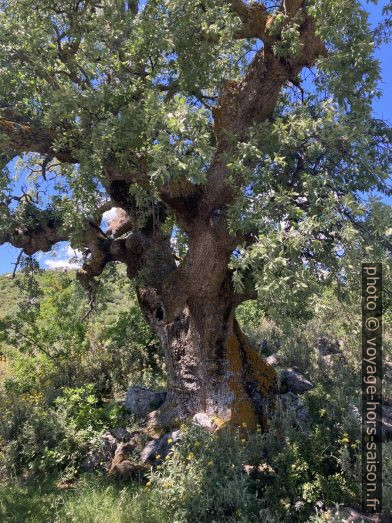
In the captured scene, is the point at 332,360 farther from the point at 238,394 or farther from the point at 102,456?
the point at 102,456

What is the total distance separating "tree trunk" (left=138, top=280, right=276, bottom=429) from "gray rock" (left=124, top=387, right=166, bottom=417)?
42cm

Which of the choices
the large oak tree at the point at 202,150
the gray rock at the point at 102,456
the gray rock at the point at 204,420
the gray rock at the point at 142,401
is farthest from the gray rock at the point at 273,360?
the gray rock at the point at 102,456

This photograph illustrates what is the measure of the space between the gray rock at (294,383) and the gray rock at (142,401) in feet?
7.22

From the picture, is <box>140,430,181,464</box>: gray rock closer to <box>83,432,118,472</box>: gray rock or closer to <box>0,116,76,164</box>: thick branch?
<box>83,432,118,472</box>: gray rock

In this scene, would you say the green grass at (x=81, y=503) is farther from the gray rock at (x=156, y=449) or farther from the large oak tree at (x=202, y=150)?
the large oak tree at (x=202, y=150)

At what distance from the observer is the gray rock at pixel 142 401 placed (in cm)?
743

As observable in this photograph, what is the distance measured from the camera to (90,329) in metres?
12.1

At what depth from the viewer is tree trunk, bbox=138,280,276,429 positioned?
662 cm

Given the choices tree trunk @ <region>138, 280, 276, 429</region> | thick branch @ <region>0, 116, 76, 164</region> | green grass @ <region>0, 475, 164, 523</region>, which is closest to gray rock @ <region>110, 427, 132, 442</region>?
tree trunk @ <region>138, 280, 276, 429</region>

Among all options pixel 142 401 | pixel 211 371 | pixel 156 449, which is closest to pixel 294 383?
pixel 211 371

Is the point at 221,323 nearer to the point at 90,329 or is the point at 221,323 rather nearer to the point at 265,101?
the point at 265,101

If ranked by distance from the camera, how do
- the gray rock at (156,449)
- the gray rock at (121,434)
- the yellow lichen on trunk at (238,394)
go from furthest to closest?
the gray rock at (121,434) → the yellow lichen on trunk at (238,394) → the gray rock at (156,449)

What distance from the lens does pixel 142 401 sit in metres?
7.57

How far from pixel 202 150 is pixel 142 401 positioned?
497 centimetres
